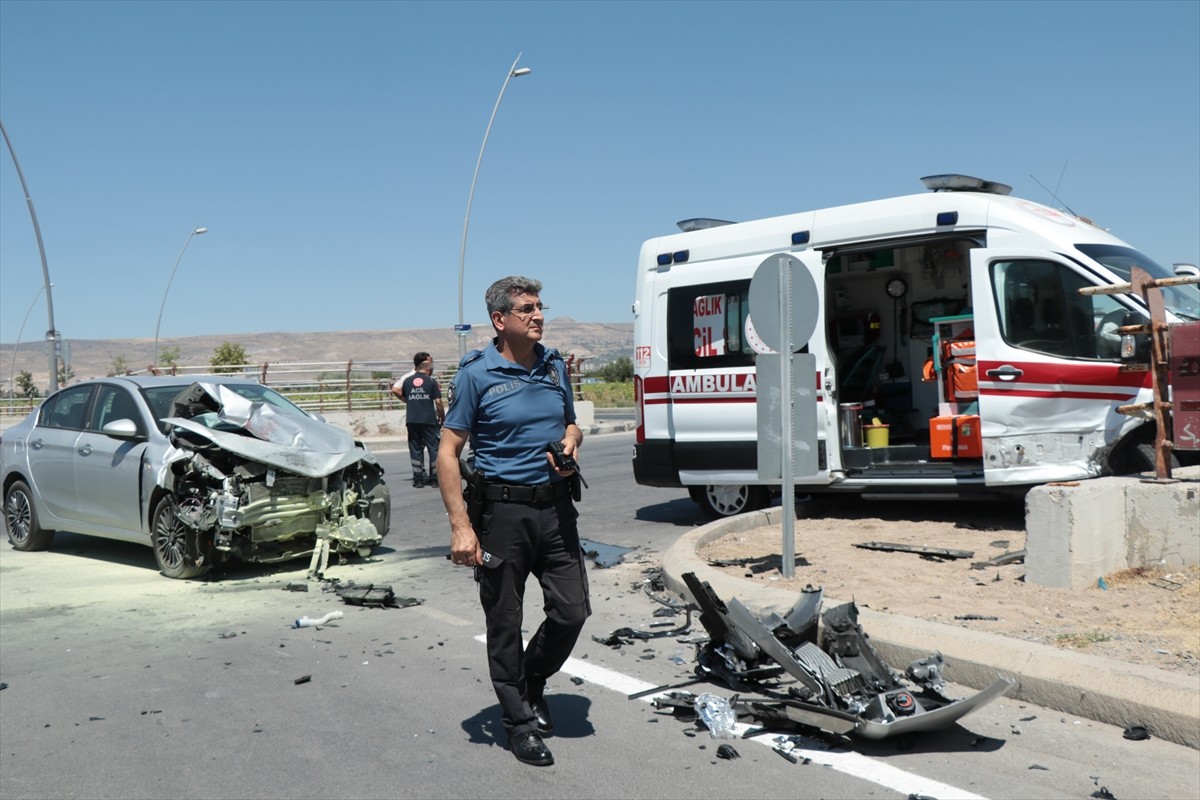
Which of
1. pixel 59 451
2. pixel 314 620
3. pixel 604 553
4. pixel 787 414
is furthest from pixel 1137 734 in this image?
pixel 59 451

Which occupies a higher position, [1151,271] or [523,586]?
[1151,271]

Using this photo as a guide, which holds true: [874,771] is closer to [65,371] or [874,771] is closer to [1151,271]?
[1151,271]

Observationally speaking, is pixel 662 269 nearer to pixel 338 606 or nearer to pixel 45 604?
pixel 338 606

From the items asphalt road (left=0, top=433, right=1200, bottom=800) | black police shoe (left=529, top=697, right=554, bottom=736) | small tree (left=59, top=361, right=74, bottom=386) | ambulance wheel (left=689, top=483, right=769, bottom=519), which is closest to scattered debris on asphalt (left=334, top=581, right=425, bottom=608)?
asphalt road (left=0, top=433, right=1200, bottom=800)

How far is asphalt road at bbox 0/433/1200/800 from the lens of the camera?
4.21 metres

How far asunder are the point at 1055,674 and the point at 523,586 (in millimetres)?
2423

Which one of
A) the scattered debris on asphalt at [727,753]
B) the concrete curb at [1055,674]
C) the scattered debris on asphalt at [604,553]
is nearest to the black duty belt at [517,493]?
the scattered debris on asphalt at [727,753]

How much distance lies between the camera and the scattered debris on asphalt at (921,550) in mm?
8156

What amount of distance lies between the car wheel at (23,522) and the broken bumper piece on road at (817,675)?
7.40 m

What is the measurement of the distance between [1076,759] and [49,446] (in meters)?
9.09

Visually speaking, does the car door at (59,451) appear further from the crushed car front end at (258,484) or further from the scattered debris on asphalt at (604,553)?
the scattered debris on asphalt at (604,553)

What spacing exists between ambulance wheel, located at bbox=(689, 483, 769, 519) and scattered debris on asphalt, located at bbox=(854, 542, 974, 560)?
2279 mm

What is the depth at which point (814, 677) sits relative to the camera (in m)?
4.98

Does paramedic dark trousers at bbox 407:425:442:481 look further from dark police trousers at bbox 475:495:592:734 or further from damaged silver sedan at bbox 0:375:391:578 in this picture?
dark police trousers at bbox 475:495:592:734
